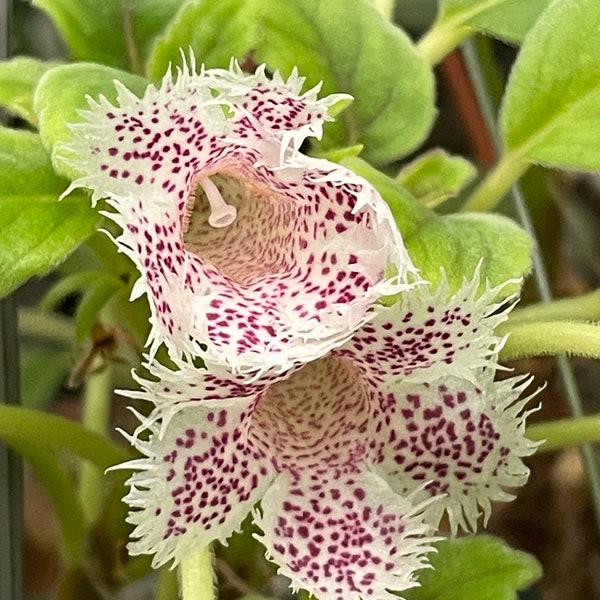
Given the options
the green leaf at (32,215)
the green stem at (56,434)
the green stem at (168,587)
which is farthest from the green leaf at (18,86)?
the green stem at (168,587)

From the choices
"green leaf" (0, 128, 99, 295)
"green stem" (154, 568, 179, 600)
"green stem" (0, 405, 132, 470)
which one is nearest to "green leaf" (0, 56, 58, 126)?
"green leaf" (0, 128, 99, 295)

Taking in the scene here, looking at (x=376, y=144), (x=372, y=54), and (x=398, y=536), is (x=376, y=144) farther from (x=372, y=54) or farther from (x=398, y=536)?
(x=398, y=536)

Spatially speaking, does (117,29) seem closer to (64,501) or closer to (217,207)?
(217,207)

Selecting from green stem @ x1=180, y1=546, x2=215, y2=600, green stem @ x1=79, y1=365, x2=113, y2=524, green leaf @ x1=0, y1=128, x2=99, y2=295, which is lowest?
green stem @ x1=79, y1=365, x2=113, y2=524

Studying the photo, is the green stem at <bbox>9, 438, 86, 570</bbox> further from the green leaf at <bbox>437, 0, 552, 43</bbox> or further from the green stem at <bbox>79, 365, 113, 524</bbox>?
the green leaf at <bbox>437, 0, 552, 43</bbox>

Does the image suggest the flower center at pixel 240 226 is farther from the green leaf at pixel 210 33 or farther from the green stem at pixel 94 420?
the green stem at pixel 94 420

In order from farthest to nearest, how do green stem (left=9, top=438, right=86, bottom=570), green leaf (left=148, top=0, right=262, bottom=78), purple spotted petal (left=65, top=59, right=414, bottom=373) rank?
green stem (left=9, top=438, right=86, bottom=570)
green leaf (left=148, top=0, right=262, bottom=78)
purple spotted petal (left=65, top=59, right=414, bottom=373)

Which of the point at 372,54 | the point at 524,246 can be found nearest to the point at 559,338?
the point at 524,246
